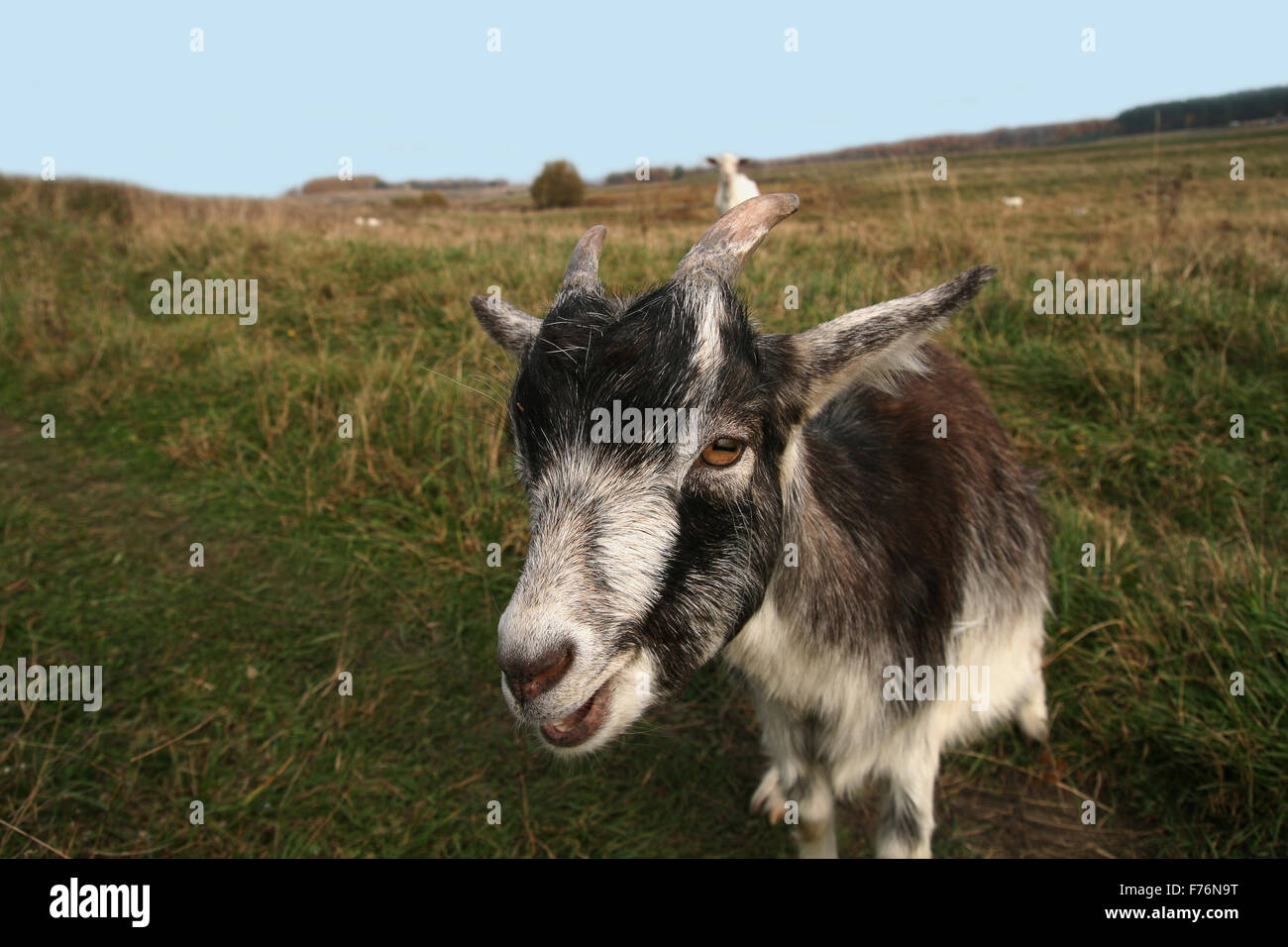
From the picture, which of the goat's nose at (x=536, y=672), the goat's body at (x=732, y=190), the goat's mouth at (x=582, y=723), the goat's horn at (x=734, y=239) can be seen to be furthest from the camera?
the goat's body at (x=732, y=190)

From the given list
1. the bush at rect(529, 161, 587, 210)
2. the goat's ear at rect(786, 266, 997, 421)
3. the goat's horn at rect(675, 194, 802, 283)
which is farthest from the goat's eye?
the bush at rect(529, 161, 587, 210)

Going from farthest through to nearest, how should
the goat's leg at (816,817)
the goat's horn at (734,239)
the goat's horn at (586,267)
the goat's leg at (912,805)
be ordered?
1. the goat's leg at (816,817)
2. the goat's leg at (912,805)
3. the goat's horn at (586,267)
4. the goat's horn at (734,239)

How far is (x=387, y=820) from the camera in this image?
336 cm

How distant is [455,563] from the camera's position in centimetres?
437

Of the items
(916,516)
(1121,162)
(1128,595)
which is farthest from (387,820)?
(1121,162)

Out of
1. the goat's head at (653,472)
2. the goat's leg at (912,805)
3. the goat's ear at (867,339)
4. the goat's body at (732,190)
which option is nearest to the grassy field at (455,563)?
the goat's leg at (912,805)

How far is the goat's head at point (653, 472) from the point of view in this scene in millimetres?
1801

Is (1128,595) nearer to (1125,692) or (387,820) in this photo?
(1125,692)

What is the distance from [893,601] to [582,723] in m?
1.25

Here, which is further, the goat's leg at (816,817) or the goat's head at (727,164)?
the goat's head at (727,164)

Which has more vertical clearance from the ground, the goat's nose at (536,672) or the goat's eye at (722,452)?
the goat's eye at (722,452)

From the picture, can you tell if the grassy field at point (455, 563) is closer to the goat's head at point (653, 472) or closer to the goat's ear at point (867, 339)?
the goat's head at point (653, 472)

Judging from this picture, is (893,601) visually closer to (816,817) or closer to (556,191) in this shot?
(816,817)

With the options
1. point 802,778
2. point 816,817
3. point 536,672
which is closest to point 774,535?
point 536,672
